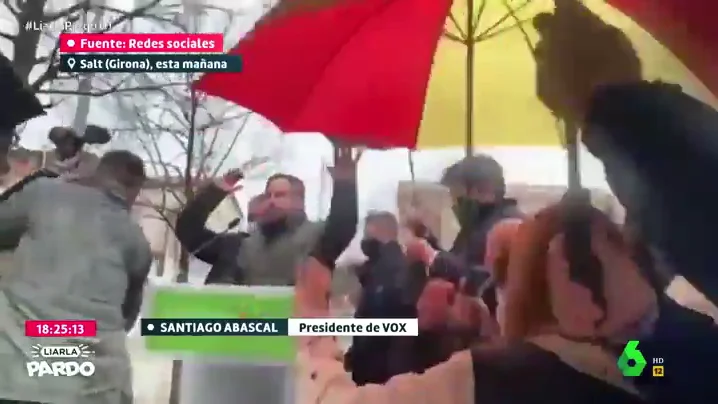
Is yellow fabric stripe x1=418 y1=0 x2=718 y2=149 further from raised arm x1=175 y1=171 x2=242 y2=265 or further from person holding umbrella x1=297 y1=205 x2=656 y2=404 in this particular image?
raised arm x1=175 y1=171 x2=242 y2=265

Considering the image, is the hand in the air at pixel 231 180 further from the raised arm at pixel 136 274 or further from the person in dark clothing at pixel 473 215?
the person in dark clothing at pixel 473 215

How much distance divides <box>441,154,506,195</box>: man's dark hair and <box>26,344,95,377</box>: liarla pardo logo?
1.67 ft

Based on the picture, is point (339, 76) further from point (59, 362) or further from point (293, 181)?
point (59, 362)

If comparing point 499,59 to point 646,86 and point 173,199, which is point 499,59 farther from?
point 173,199

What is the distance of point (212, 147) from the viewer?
0.85 metres


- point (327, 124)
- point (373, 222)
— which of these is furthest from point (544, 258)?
point (327, 124)

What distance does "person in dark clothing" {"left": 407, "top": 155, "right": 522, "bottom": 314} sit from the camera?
2.76 feet

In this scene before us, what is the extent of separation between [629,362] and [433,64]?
0.46 m

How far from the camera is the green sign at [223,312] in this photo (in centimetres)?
83

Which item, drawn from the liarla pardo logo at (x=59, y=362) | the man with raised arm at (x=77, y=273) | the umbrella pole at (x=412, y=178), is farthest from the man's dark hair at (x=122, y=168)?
the umbrella pole at (x=412, y=178)

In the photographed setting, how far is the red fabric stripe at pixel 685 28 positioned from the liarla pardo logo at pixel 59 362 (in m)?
0.82
